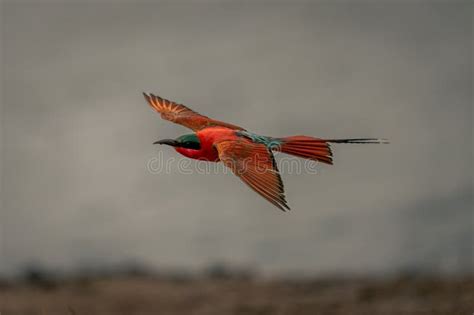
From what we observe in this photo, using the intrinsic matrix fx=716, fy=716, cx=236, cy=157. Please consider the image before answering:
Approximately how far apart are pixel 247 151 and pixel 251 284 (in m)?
8.09

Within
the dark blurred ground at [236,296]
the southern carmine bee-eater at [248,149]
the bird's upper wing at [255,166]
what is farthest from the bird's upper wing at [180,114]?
the dark blurred ground at [236,296]

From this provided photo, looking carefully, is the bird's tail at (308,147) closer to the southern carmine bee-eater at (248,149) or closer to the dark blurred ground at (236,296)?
the southern carmine bee-eater at (248,149)

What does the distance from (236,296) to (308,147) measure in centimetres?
760

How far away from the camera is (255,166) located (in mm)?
5035

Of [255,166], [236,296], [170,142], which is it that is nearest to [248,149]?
[255,166]

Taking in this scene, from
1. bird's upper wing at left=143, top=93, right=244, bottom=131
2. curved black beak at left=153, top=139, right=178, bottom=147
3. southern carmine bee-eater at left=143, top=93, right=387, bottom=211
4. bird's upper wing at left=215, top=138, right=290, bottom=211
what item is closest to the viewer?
bird's upper wing at left=215, top=138, right=290, bottom=211

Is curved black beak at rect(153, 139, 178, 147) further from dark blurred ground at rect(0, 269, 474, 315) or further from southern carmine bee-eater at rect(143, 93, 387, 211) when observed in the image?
dark blurred ground at rect(0, 269, 474, 315)

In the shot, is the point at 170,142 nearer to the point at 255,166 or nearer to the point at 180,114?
the point at 255,166

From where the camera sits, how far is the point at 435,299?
1132cm

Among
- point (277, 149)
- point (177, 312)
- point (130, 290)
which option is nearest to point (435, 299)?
point (177, 312)

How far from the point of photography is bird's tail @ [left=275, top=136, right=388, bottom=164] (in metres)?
5.36

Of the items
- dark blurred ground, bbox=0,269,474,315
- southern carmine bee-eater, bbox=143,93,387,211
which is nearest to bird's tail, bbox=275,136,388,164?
southern carmine bee-eater, bbox=143,93,387,211

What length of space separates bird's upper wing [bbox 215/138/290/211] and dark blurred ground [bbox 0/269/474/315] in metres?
6.47

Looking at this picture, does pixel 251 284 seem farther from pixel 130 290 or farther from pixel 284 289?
pixel 130 290
